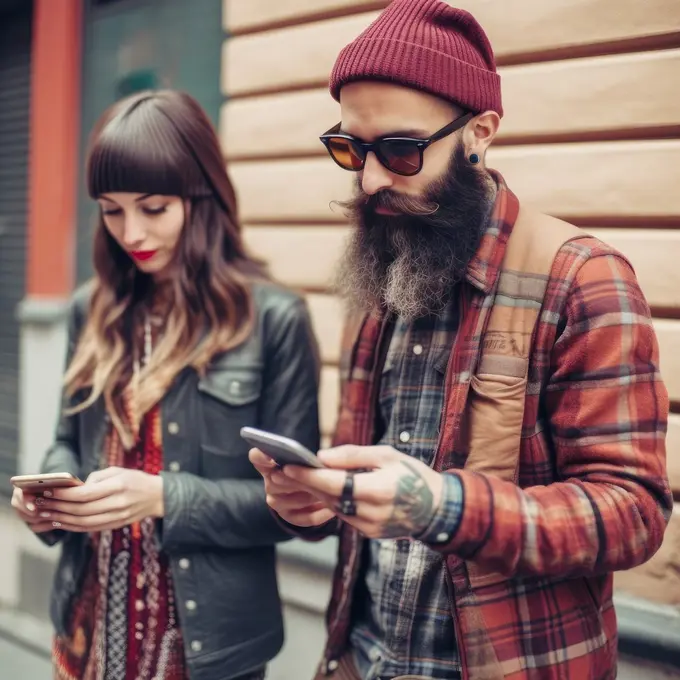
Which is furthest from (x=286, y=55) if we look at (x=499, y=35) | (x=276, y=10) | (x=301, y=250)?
(x=499, y=35)

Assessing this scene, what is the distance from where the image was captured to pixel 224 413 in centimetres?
236

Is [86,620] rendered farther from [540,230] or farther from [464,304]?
[540,230]

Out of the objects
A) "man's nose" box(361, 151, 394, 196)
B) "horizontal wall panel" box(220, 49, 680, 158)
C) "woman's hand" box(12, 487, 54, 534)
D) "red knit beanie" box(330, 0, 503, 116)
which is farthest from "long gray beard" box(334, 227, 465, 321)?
"horizontal wall panel" box(220, 49, 680, 158)

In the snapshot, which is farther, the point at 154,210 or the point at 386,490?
the point at 154,210

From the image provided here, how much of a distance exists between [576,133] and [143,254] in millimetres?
1612

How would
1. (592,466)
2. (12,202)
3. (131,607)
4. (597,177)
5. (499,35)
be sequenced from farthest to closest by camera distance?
(12,202) → (499,35) → (597,177) → (131,607) → (592,466)

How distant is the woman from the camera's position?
2.26 metres

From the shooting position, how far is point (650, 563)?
2723 millimetres

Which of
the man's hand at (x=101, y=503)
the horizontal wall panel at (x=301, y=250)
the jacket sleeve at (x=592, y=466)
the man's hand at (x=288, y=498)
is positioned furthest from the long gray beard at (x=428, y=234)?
the horizontal wall panel at (x=301, y=250)

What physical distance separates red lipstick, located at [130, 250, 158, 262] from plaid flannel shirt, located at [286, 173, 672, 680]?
1.03 meters

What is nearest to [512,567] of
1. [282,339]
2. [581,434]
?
[581,434]

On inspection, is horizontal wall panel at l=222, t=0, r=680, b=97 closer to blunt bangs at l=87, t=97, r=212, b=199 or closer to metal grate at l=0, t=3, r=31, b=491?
blunt bangs at l=87, t=97, r=212, b=199

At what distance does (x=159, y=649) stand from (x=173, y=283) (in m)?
1.06

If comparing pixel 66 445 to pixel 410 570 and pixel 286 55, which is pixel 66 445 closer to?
pixel 410 570
